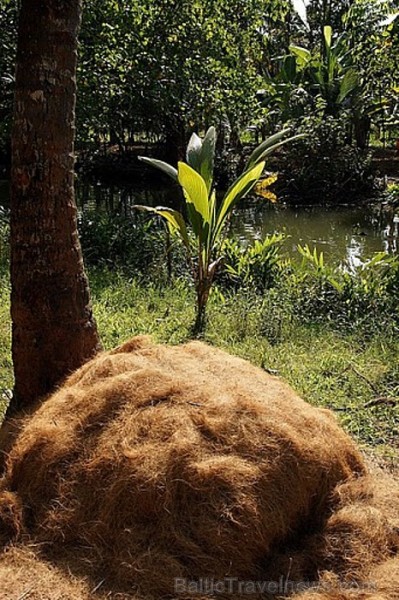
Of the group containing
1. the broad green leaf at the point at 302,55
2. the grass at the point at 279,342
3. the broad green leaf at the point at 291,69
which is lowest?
the grass at the point at 279,342

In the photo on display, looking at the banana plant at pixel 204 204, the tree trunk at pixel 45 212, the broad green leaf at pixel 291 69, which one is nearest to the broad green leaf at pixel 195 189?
the banana plant at pixel 204 204

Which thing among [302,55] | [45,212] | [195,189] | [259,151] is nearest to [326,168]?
[302,55]

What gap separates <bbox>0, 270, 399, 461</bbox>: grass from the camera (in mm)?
3537

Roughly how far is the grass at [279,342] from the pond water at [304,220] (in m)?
4.24

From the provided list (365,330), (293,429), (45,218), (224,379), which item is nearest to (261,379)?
(224,379)

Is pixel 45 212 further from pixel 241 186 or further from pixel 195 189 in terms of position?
pixel 241 186

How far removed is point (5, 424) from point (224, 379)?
883mm

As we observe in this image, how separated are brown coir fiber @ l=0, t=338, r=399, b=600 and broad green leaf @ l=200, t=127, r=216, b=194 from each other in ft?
9.60

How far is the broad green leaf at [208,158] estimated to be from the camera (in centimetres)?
514

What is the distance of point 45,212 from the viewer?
2.64 meters

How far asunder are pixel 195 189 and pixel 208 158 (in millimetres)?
510

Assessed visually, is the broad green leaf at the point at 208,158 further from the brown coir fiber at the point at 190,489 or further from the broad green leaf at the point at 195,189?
the brown coir fiber at the point at 190,489

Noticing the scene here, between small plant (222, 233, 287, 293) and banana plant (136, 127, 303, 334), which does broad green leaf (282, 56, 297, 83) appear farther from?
banana plant (136, 127, 303, 334)

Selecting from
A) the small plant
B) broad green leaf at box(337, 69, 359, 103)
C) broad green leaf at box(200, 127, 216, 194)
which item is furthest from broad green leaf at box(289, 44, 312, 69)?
broad green leaf at box(200, 127, 216, 194)
